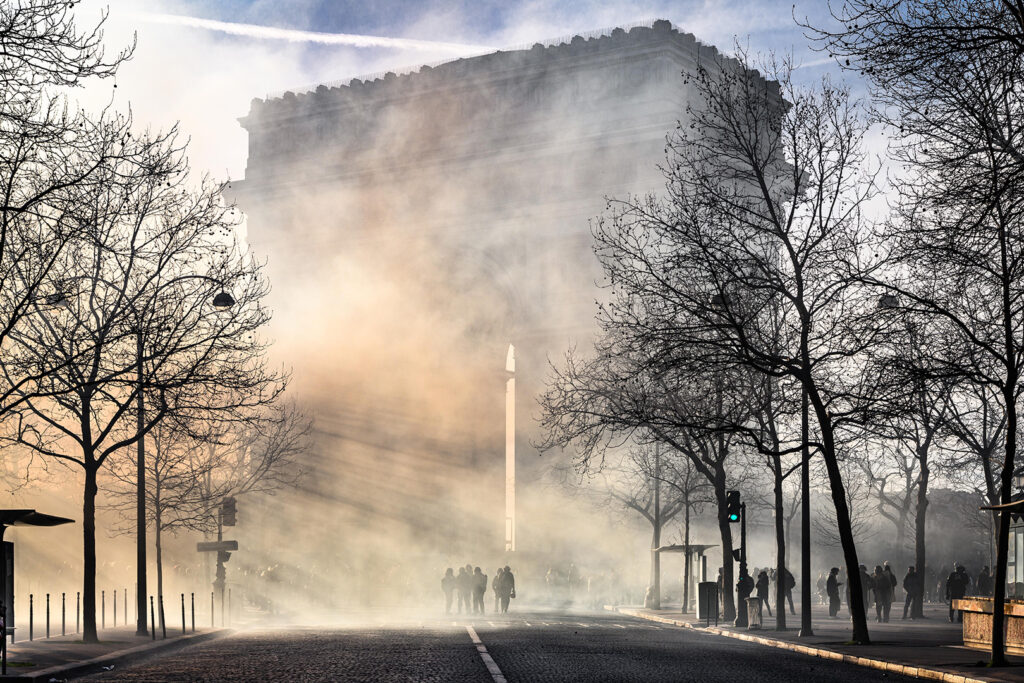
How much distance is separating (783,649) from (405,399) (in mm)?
40214

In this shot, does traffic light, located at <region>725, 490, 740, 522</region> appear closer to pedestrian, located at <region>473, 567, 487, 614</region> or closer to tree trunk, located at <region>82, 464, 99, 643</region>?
tree trunk, located at <region>82, 464, 99, 643</region>

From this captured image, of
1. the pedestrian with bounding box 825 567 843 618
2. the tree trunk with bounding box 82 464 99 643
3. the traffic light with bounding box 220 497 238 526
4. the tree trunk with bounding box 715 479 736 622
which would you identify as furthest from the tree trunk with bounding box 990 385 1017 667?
the pedestrian with bounding box 825 567 843 618

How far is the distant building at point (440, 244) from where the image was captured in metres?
56.6

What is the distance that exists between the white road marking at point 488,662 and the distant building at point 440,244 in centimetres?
3133

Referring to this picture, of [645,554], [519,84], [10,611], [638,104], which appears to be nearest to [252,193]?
[519,84]

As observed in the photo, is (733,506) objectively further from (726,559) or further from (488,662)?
(488,662)

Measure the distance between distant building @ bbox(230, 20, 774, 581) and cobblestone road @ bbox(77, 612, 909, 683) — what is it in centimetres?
2911

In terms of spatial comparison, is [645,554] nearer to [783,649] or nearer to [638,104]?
[638,104]

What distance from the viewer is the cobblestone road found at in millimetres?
17125

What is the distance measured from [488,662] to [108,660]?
18.5 ft

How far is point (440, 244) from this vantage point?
202 feet

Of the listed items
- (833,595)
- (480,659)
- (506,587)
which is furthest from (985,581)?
(480,659)

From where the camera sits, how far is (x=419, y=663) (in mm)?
18984

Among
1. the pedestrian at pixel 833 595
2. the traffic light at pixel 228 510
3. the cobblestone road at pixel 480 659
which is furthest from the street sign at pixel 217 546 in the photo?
the pedestrian at pixel 833 595
